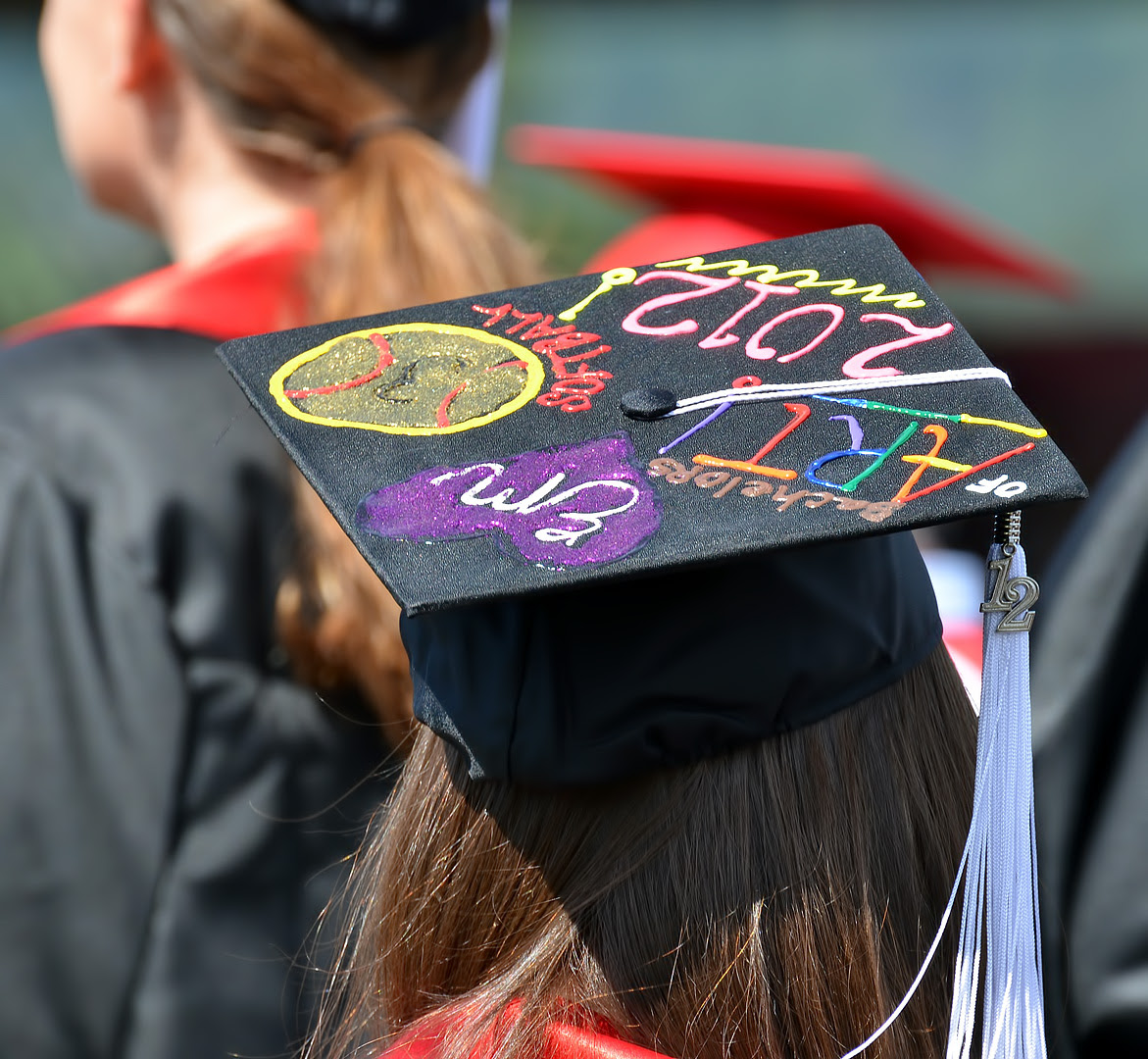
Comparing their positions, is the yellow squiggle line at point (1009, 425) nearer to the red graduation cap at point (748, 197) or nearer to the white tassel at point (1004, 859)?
the white tassel at point (1004, 859)

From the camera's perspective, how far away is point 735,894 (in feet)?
2.79

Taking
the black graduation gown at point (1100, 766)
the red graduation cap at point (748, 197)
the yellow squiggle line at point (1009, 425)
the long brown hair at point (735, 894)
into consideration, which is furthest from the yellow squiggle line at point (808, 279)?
the red graduation cap at point (748, 197)

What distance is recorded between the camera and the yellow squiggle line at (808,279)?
3.11 ft

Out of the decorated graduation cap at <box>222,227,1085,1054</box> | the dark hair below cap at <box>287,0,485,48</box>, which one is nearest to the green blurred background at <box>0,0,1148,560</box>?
the dark hair below cap at <box>287,0,485,48</box>

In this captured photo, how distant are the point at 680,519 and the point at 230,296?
87 cm

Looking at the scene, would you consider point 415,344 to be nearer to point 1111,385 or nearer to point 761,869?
point 761,869

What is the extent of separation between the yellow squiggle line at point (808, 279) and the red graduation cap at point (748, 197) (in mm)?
1510

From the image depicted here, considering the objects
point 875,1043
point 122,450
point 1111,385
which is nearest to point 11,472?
point 122,450

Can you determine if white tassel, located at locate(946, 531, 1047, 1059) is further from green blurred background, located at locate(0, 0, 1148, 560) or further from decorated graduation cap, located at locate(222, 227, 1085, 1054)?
green blurred background, located at locate(0, 0, 1148, 560)

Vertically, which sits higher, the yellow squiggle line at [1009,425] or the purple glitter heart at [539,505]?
the yellow squiggle line at [1009,425]

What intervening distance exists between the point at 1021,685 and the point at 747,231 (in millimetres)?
1867

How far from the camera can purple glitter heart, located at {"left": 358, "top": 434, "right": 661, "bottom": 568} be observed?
0.79 m

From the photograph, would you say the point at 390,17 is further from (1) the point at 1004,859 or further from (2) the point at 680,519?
(1) the point at 1004,859

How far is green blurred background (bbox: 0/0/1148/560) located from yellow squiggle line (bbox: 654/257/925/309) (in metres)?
4.19
